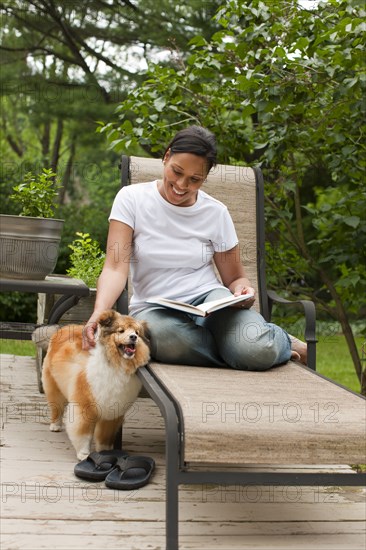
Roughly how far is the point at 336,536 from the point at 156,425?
1.47m

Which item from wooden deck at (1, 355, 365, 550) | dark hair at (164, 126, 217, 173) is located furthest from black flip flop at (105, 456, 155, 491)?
dark hair at (164, 126, 217, 173)

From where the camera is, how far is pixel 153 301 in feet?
9.76

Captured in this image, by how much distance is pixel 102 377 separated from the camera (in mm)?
2924

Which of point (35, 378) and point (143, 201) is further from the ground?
point (143, 201)

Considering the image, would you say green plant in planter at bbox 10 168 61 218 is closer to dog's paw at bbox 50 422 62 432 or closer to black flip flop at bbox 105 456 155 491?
dog's paw at bbox 50 422 62 432

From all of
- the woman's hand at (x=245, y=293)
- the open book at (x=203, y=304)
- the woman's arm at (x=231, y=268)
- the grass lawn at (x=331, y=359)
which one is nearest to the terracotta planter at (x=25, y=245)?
the open book at (x=203, y=304)

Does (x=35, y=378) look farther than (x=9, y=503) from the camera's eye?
Yes

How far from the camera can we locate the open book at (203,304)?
281cm

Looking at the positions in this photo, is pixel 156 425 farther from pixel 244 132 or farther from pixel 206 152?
pixel 244 132

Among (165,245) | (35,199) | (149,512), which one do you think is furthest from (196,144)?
(149,512)

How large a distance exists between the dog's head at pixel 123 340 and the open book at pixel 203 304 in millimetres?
128

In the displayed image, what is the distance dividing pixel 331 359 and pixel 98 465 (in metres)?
5.92

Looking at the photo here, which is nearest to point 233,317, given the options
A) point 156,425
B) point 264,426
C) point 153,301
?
point 153,301

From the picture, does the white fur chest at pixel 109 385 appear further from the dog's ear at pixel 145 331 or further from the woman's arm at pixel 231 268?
the woman's arm at pixel 231 268
